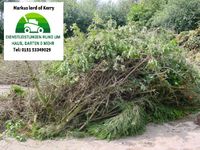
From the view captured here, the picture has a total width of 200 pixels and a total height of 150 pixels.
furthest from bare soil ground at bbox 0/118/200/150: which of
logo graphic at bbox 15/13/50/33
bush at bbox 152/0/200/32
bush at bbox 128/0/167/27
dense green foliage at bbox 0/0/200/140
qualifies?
bush at bbox 128/0/167/27

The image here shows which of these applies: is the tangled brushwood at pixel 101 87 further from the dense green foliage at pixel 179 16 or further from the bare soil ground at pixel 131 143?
the dense green foliage at pixel 179 16

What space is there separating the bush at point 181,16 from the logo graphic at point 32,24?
29.5ft

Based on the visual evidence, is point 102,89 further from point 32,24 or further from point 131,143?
point 32,24

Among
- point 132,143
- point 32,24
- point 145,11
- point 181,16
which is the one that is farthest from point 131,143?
point 145,11

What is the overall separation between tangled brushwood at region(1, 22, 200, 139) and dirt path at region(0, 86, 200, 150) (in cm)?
16

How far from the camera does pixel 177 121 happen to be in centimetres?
605

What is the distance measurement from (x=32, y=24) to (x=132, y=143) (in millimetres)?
2267

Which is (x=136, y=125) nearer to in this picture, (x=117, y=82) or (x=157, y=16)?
(x=117, y=82)

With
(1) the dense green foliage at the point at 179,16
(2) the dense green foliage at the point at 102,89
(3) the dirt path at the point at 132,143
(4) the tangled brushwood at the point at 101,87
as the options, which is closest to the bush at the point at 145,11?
(1) the dense green foliage at the point at 179,16

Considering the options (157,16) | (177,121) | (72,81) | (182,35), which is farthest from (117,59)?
(157,16)

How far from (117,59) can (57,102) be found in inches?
46.3

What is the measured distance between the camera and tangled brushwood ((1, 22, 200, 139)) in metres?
5.32

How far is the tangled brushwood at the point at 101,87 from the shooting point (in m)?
5.32

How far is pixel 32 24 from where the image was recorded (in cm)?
514
